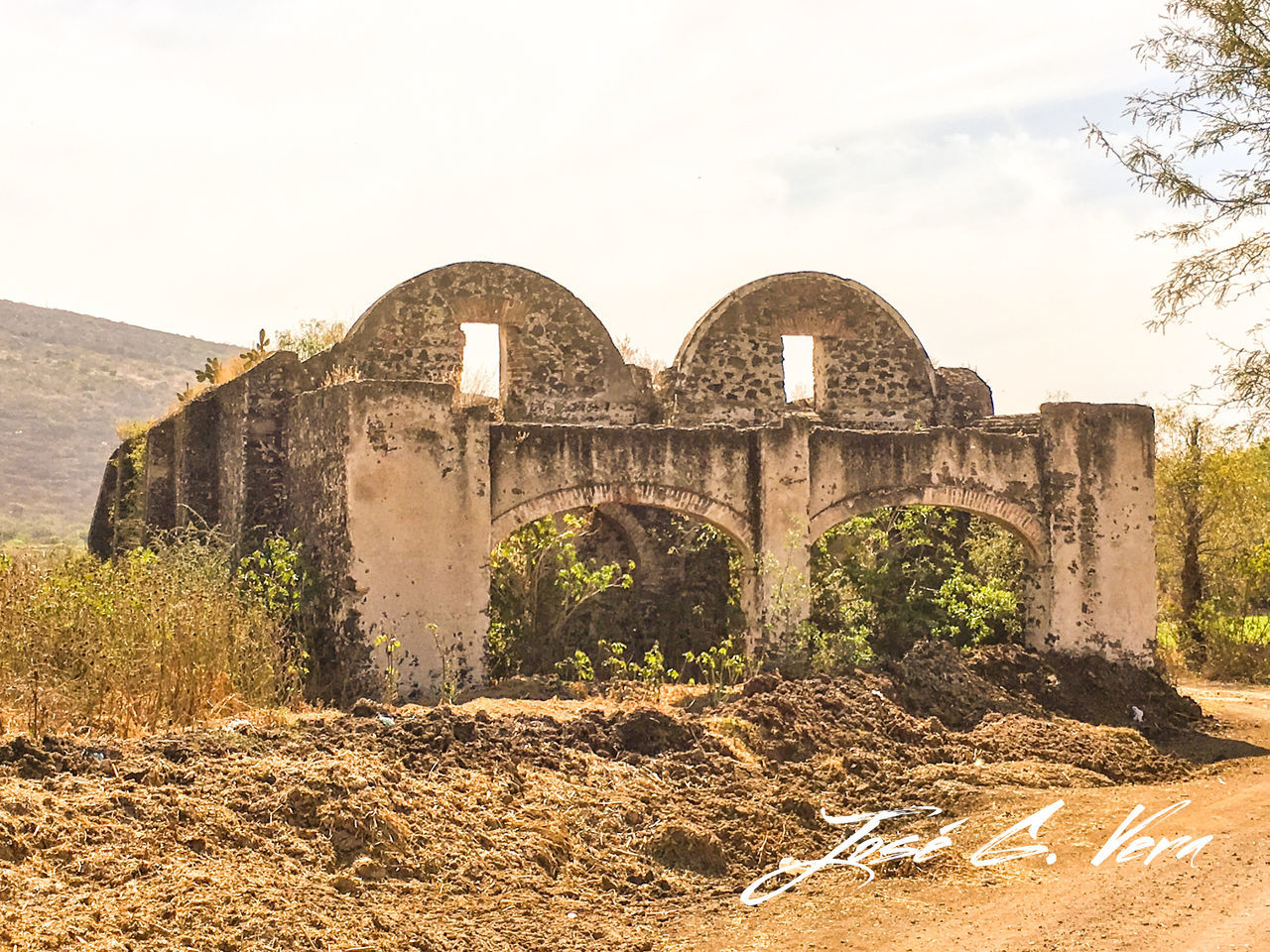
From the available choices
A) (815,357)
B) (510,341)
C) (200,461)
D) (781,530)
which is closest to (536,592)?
(781,530)

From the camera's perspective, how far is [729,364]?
646 inches

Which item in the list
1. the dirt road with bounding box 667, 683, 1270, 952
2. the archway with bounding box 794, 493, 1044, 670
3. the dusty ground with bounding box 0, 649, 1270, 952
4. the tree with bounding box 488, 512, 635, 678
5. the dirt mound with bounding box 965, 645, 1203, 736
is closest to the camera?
the dusty ground with bounding box 0, 649, 1270, 952

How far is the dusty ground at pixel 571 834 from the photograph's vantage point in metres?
6.24

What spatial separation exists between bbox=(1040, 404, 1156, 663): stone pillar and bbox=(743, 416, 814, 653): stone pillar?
276 centimetres

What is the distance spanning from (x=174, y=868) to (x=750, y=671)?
7154mm

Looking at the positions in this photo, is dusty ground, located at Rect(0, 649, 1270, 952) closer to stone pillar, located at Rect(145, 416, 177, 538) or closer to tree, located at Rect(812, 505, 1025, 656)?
tree, located at Rect(812, 505, 1025, 656)

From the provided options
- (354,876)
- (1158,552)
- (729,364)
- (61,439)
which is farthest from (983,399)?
(61,439)

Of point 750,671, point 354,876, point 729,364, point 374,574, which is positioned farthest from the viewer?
point 729,364

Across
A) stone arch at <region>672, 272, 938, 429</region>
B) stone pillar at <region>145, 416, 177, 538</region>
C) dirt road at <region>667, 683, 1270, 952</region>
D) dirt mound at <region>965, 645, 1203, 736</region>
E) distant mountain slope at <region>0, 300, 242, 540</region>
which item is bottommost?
dirt road at <region>667, 683, 1270, 952</region>

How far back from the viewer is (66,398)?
49719 millimetres

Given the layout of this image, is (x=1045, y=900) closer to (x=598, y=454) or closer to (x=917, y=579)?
(x=598, y=454)

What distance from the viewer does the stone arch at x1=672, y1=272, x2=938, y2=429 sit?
16.3 m

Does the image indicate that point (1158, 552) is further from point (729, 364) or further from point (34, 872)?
point (34, 872)

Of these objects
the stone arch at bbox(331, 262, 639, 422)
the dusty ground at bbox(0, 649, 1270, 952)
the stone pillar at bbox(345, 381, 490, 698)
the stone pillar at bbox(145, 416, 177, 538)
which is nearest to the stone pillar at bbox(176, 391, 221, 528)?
the stone pillar at bbox(145, 416, 177, 538)
